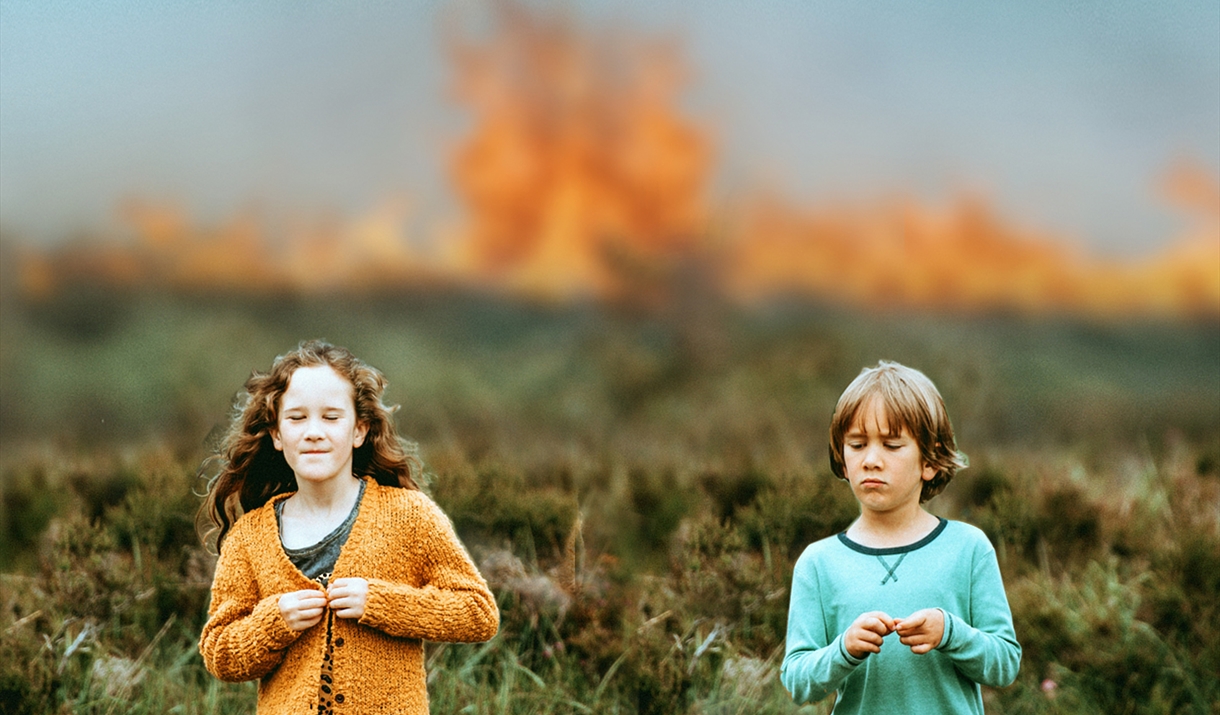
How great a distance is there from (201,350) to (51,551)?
5.62 ft

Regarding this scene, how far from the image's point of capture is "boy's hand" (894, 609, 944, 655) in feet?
7.70

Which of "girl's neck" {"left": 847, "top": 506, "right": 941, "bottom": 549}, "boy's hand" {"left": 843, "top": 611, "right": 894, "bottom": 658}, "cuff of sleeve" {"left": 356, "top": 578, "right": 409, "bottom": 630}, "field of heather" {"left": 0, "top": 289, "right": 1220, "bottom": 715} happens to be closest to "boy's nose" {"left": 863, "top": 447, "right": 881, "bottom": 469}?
"girl's neck" {"left": 847, "top": 506, "right": 941, "bottom": 549}

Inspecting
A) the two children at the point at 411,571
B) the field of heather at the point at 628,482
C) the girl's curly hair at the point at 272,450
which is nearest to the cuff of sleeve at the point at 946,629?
the two children at the point at 411,571

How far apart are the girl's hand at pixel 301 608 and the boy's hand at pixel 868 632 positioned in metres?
1.13

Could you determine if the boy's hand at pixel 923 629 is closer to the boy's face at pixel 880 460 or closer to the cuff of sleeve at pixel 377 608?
the boy's face at pixel 880 460

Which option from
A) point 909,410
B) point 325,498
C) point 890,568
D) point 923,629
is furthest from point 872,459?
point 325,498

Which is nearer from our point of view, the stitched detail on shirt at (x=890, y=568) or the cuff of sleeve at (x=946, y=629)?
the cuff of sleeve at (x=946, y=629)

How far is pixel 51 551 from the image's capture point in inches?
177

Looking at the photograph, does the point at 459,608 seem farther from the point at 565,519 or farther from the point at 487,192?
the point at 487,192

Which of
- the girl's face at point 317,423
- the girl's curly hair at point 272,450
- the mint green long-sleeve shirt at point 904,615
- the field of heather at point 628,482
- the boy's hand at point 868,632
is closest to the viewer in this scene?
the boy's hand at point 868,632

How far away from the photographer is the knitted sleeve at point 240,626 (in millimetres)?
2635

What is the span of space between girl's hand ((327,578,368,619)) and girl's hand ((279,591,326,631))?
3cm

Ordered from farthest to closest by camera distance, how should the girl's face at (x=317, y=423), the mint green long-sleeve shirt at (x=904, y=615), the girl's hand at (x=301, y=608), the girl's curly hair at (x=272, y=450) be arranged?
the girl's curly hair at (x=272, y=450) → the girl's face at (x=317, y=423) → the girl's hand at (x=301, y=608) → the mint green long-sleeve shirt at (x=904, y=615)

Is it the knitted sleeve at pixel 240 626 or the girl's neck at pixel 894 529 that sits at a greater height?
the girl's neck at pixel 894 529
